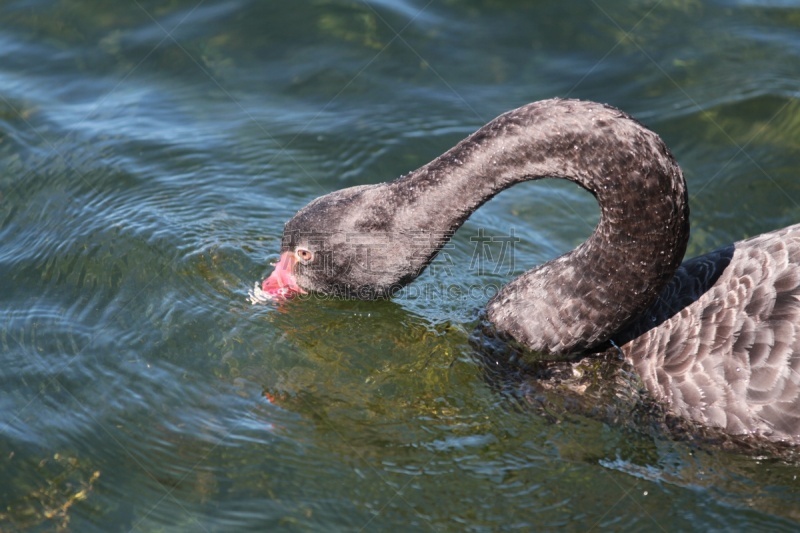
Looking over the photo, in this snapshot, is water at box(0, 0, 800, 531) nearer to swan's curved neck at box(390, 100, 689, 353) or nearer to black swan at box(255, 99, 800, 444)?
Result: black swan at box(255, 99, 800, 444)

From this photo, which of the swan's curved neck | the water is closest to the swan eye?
the water

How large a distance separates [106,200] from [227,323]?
2.17m

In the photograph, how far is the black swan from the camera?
5250 mm

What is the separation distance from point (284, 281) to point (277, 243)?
4.08 feet

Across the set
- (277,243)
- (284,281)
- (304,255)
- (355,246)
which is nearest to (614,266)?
(355,246)

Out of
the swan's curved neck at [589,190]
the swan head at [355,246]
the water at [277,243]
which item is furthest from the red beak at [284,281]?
the swan's curved neck at [589,190]

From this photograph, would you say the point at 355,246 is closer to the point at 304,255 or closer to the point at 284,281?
the point at 304,255

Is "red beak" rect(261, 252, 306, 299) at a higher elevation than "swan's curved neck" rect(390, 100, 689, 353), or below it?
below

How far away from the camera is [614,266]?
18.5 ft

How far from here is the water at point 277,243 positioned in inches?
205

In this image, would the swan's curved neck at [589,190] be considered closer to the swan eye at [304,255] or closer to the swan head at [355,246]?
the swan head at [355,246]

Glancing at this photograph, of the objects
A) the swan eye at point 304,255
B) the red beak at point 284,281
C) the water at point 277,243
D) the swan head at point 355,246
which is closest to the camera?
the water at point 277,243

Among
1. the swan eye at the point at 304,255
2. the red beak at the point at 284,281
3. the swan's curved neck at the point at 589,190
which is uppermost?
the swan's curved neck at the point at 589,190

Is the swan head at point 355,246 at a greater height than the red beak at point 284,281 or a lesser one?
greater
